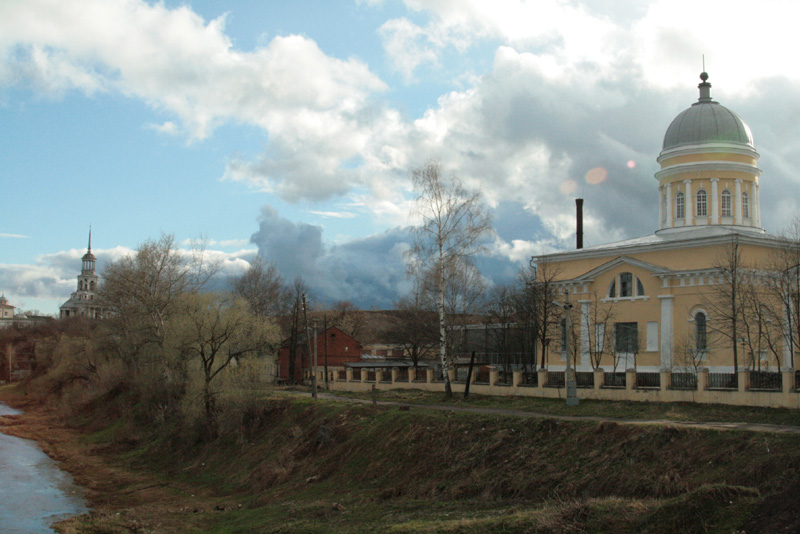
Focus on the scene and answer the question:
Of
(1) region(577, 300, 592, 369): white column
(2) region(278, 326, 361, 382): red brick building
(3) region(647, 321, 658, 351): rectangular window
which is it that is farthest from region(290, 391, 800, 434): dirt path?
(2) region(278, 326, 361, 382): red brick building

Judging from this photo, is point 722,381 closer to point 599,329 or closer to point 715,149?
point 599,329

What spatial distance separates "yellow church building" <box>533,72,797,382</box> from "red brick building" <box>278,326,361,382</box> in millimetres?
24779

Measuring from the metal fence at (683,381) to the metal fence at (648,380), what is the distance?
0.75 m

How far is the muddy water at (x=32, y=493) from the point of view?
80.9 ft

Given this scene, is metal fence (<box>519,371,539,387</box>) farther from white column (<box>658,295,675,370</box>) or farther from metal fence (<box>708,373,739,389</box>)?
metal fence (<box>708,373,739,389</box>)

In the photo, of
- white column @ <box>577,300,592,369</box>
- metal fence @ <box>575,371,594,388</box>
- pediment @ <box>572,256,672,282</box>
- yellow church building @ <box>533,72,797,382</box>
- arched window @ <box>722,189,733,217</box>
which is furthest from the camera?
arched window @ <box>722,189,733,217</box>

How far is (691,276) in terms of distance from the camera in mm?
35688

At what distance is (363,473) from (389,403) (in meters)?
8.25

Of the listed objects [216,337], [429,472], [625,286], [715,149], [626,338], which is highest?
[715,149]

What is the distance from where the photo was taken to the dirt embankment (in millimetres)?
13078

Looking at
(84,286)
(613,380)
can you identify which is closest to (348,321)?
(613,380)

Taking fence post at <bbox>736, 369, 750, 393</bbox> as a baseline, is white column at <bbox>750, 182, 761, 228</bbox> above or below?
above

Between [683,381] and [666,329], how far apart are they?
10782mm

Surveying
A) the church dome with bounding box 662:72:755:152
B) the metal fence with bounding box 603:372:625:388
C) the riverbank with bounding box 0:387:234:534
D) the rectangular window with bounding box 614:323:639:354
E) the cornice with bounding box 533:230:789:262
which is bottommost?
the riverbank with bounding box 0:387:234:534
